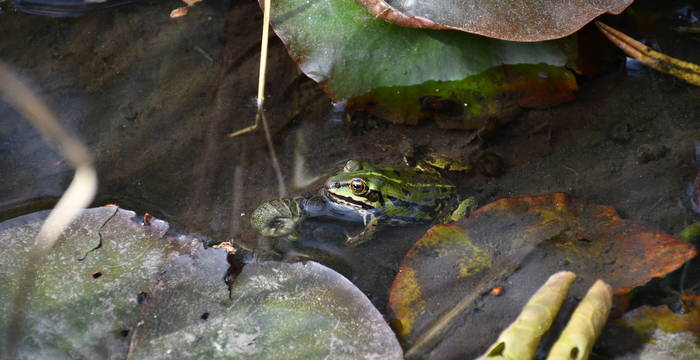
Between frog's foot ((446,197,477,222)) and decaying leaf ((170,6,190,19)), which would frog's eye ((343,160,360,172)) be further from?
decaying leaf ((170,6,190,19))

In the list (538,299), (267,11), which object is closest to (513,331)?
(538,299)

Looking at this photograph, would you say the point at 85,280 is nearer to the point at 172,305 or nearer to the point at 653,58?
the point at 172,305

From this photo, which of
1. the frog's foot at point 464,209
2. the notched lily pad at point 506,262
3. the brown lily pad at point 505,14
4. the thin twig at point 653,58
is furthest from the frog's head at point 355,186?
the thin twig at point 653,58

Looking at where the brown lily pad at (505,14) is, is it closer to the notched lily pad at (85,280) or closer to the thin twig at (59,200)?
the notched lily pad at (85,280)

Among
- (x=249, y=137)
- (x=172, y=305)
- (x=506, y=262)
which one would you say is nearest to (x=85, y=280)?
(x=172, y=305)

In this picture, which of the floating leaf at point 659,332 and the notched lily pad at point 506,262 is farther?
the notched lily pad at point 506,262
